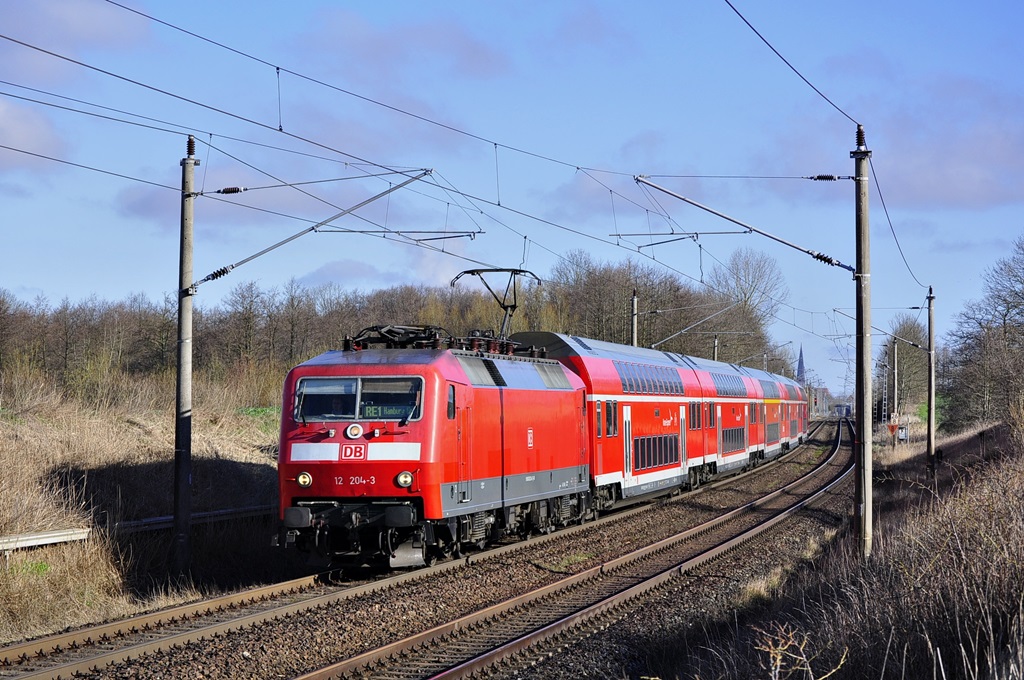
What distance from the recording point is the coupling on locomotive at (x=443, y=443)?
13.8 metres

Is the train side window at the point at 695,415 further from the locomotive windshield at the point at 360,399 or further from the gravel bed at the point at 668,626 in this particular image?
the locomotive windshield at the point at 360,399

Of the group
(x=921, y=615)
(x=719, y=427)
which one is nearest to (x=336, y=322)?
(x=719, y=427)

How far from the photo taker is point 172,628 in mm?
11102

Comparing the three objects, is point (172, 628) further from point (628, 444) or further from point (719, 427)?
point (719, 427)

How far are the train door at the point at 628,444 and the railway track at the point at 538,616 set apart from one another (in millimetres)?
2128

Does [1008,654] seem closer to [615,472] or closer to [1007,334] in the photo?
[615,472]

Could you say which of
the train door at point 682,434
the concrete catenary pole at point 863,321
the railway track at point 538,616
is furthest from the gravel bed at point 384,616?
the train door at point 682,434

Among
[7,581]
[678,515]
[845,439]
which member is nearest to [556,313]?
[845,439]

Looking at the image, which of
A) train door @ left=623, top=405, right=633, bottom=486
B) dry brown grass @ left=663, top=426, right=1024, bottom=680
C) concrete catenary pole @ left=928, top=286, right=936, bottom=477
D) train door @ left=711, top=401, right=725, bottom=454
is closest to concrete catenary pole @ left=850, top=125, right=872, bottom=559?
dry brown grass @ left=663, top=426, right=1024, bottom=680

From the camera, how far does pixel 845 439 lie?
65062mm

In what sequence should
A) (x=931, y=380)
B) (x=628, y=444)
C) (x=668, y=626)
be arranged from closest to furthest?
(x=668, y=626) < (x=628, y=444) < (x=931, y=380)

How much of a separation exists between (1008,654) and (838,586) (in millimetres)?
5546

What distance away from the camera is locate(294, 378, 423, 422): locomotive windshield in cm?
1399

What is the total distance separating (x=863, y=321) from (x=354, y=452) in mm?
8242
